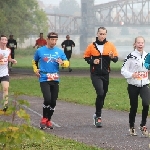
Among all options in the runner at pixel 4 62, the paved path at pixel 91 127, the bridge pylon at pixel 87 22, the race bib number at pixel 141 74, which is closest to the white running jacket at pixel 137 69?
the race bib number at pixel 141 74

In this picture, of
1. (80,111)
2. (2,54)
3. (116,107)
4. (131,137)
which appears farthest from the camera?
(116,107)

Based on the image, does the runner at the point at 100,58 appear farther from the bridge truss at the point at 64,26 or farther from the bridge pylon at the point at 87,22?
the bridge truss at the point at 64,26

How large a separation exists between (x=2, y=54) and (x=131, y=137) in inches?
174

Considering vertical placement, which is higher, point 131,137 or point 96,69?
point 96,69

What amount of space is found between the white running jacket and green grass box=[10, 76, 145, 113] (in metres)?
4.21

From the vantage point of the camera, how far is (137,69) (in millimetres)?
9062

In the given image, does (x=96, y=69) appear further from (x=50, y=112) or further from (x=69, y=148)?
(x=69, y=148)

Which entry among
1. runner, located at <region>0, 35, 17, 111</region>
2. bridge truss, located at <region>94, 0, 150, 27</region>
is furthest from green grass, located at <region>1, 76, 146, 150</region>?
bridge truss, located at <region>94, 0, 150, 27</region>

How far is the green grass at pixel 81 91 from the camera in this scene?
1593 cm

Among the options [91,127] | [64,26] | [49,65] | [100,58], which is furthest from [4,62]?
[64,26]

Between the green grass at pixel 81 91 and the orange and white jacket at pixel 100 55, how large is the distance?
111 inches

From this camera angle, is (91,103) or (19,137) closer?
(19,137)

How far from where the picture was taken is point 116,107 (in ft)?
47.8

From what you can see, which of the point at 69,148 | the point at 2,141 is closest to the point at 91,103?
the point at 69,148
